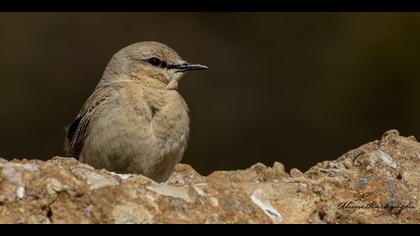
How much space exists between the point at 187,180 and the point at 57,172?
9.41 feet

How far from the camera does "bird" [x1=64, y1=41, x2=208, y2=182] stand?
8.27m

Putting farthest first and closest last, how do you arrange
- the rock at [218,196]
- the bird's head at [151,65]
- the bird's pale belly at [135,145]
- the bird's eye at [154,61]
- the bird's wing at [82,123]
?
the bird's eye at [154,61], the bird's head at [151,65], the bird's wing at [82,123], the bird's pale belly at [135,145], the rock at [218,196]

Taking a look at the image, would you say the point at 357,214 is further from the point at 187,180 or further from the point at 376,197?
the point at 187,180

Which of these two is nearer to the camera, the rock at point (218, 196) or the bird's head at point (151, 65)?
the rock at point (218, 196)

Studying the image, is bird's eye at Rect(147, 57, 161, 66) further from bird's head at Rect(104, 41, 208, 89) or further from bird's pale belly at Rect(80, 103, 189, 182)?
bird's pale belly at Rect(80, 103, 189, 182)

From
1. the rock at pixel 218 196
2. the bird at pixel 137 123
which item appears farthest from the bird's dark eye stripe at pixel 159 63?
the rock at pixel 218 196

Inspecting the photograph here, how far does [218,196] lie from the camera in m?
6.48

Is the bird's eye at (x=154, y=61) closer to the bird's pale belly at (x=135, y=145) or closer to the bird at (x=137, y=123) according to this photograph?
the bird at (x=137, y=123)

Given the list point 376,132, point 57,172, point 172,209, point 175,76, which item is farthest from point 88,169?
point 376,132

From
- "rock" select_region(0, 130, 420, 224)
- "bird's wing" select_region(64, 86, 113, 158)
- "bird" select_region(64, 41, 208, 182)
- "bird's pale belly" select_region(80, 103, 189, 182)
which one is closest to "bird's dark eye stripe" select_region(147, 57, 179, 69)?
"bird" select_region(64, 41, 208, 182)

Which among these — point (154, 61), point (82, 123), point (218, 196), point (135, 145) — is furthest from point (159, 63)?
point (218, 196)

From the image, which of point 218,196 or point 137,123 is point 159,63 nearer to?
point 137,123

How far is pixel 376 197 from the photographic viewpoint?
7.28m

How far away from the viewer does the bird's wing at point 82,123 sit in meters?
8.95
